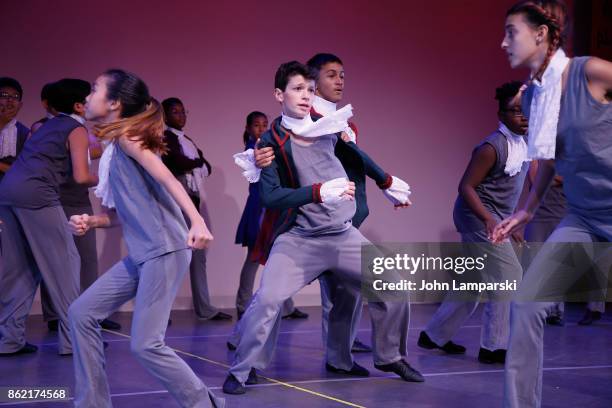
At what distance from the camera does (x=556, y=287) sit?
130 inches

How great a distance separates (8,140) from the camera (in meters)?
6.78


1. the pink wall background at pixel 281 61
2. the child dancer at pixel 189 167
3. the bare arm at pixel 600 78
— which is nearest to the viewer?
the bare arm at pixel 600 78

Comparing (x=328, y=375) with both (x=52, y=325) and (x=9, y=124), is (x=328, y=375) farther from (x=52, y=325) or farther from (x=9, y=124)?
(x=9, y=124)

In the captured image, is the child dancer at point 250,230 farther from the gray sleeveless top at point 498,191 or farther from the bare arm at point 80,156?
the gray sleeveless top at point 498,191

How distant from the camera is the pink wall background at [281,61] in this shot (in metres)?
8.07

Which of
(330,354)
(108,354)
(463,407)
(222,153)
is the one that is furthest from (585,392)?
(222,153)

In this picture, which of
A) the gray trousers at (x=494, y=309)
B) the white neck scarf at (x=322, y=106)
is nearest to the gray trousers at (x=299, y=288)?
the white neck scarf at (x=322, y=106)

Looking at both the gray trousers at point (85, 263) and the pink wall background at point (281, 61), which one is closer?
the gray trousers at point (85, 263)

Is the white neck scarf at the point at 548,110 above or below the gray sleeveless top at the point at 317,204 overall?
above

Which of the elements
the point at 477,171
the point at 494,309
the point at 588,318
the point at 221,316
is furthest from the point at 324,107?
the point at 588,318

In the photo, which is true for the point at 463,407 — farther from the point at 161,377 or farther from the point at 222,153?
the point at 222,153

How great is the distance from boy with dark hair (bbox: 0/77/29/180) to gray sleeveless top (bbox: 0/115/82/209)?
1124 millimetres

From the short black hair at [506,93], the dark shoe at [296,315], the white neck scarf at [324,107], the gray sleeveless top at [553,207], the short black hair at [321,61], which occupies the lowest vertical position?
the dark shoe at [296,315]

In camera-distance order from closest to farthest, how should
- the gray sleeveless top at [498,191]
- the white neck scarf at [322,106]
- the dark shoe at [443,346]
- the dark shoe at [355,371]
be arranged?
the dark shoe at [355,371], the white neck scarf at [322,106], the gray sleeveless top at [498,191], the dark shoe at [443,346]
